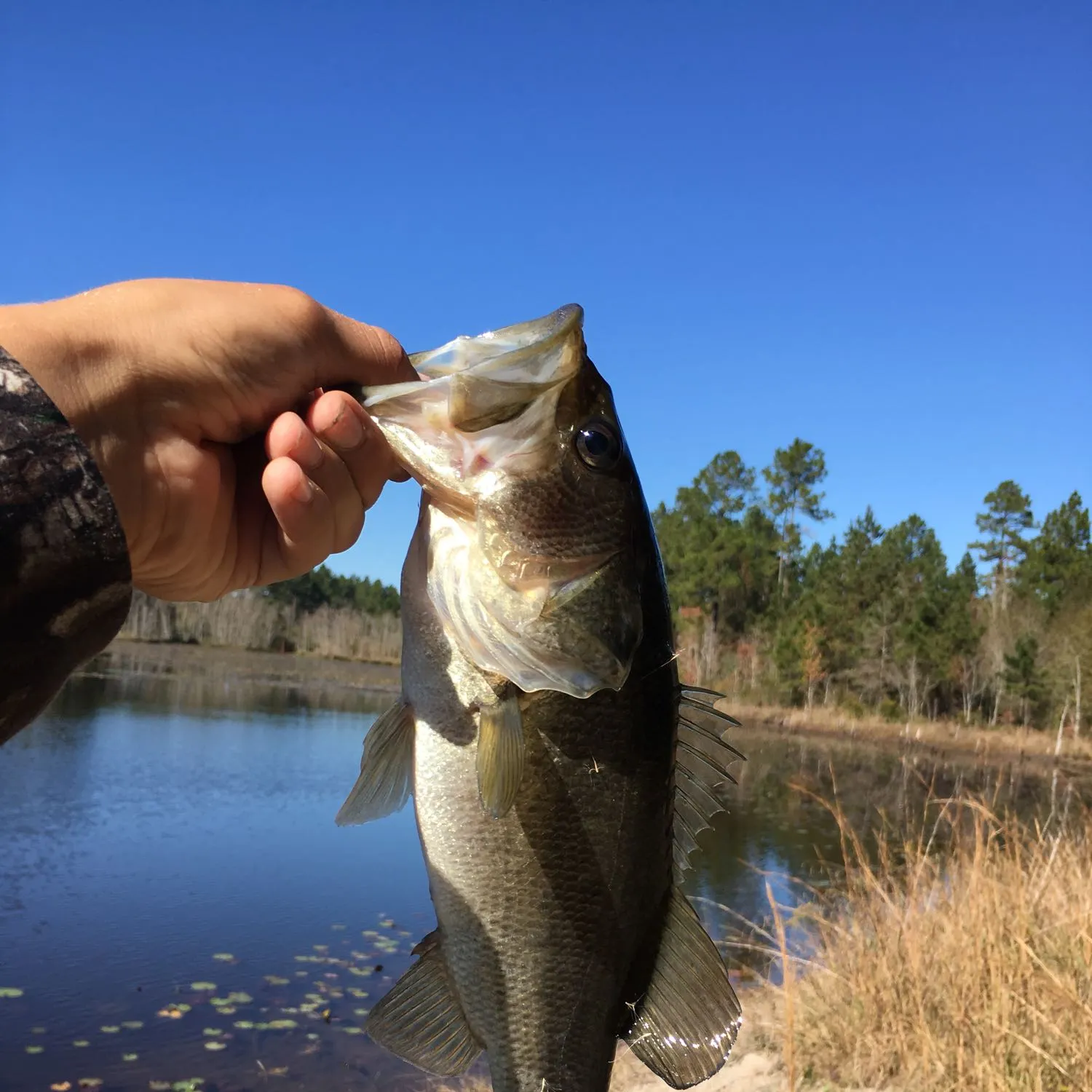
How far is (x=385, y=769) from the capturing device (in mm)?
2139

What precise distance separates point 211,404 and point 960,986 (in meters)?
6.19

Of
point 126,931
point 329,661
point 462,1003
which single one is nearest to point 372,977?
point 126,931

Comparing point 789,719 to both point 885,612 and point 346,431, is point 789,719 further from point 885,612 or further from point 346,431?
point 346,431

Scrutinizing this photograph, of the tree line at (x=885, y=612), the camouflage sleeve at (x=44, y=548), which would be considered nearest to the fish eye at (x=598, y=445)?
the camouflage sleeve at (x=44, y=548)

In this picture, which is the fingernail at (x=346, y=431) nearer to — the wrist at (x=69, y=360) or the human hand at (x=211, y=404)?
the human hand at (x=211, y=404)

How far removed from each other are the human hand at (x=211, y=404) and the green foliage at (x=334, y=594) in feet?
226

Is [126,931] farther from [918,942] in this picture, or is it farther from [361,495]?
[361,495]

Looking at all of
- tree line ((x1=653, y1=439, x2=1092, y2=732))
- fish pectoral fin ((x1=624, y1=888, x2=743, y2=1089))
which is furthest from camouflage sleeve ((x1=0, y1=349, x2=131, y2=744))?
tree line ((x1=653, y1=439, x2=1092, y2=732))

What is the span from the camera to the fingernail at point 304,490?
7.23 ft

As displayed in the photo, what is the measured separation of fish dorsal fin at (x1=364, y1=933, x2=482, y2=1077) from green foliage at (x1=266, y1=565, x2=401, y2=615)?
6900 cm

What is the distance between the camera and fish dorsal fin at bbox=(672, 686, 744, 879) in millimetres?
2260

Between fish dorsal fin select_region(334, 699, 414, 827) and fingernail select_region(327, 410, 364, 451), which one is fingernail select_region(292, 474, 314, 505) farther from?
fish dorsal fin select_region(334, 699, 414, 827)

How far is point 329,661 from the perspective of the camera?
64.0 metres

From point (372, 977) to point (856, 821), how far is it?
15.2m
